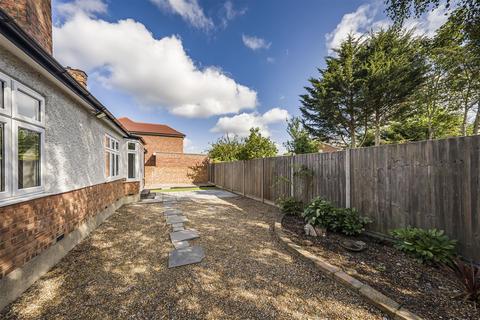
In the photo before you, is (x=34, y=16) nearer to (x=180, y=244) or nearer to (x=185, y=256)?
(x=180, y=244)

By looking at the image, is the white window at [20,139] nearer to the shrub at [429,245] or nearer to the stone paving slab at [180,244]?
the stone paving slab at [180,244]

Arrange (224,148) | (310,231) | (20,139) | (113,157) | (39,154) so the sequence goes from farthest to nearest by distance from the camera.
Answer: (224,148) → (113,157) → (310,231) → (39,154) → (20,139)

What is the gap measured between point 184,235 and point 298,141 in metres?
10.8

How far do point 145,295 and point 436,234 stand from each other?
438 centimetres

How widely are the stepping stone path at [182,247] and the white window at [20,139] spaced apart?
246cm

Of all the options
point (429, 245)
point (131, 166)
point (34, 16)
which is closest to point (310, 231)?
point (429, 245)

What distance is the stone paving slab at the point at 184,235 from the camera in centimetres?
430

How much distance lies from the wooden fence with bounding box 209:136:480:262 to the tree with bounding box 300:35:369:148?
A: 14287 millimetres

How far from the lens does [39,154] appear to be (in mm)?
3053

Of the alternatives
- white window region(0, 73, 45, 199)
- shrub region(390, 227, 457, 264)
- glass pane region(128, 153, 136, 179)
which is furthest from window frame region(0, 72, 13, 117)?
glass pane region(128, 153, 136, 179)

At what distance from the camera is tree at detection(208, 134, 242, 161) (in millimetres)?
20156

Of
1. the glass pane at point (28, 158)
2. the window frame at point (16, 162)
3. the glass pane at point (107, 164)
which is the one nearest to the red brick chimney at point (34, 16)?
the window frame at point (16, 162)

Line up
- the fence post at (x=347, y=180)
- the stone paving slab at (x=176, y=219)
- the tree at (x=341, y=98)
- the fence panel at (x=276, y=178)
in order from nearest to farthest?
the fence post at (x=347, y=180) < the stone paving slab at (x=176, y=219) < the fence panel at (x=276, y=178) < the tree at (x=341, y=98)

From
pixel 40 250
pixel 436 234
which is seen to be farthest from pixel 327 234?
pixel 40 250
